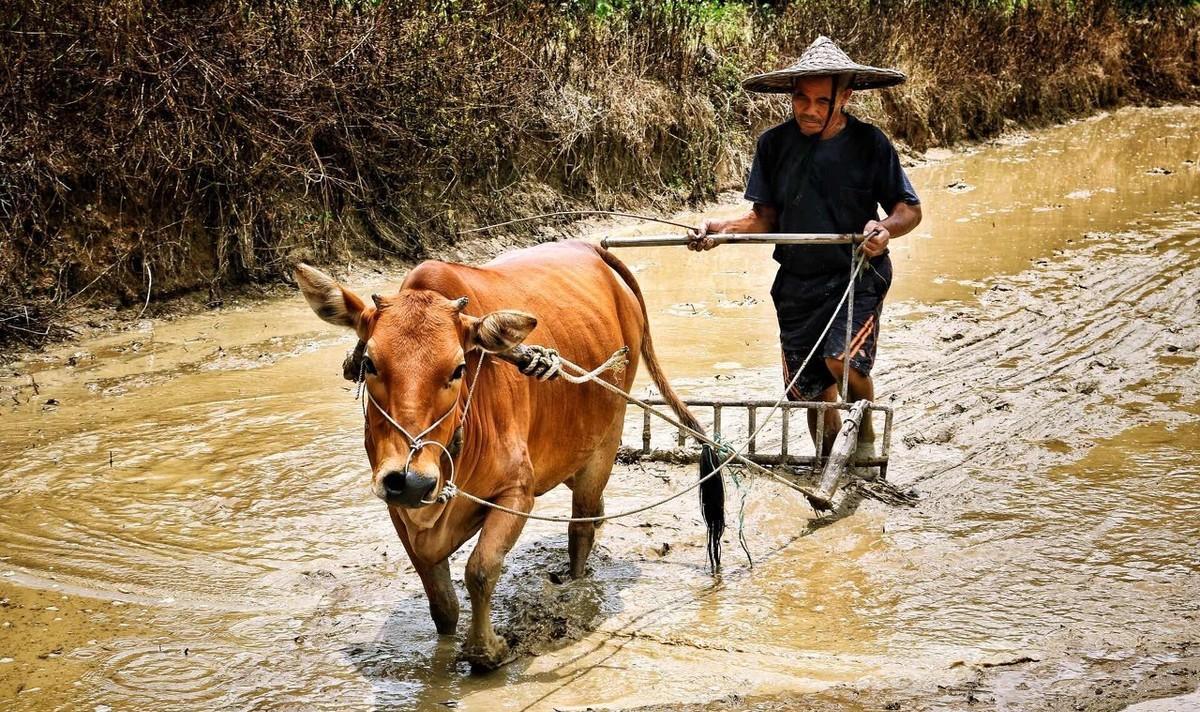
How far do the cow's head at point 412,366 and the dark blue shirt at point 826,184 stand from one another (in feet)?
7.87

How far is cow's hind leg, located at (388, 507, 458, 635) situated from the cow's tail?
1.19 m

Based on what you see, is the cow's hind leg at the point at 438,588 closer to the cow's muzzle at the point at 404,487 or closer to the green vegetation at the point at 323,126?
the cow's muzzle at the point at 404,487

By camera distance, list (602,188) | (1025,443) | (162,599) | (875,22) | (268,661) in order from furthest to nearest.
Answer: (875,22) → (602,188) → (1025,443) → (162,599) → (268,661)

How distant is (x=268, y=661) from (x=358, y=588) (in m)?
0.65

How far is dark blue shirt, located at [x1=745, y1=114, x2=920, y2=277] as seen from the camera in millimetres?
5629

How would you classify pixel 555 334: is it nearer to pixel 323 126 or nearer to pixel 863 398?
pixel 863 398

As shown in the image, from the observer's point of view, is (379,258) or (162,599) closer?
(162,599)

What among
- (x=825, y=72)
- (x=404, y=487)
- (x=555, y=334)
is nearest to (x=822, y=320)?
(x=825, y=72)

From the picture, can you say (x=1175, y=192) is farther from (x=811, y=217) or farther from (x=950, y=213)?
(x=811, y=217)

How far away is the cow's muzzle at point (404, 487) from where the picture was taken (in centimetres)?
349

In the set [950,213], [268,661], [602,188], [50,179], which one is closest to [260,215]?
[50,179]

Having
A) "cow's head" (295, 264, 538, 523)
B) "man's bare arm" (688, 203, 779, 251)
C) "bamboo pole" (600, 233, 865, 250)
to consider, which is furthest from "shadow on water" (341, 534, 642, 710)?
"man's bare arm" (688, 203, 779, 251)

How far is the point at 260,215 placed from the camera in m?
9.31

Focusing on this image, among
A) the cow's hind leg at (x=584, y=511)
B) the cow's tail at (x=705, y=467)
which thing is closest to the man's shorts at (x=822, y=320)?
the cow's tail at (x=705, y=467)
